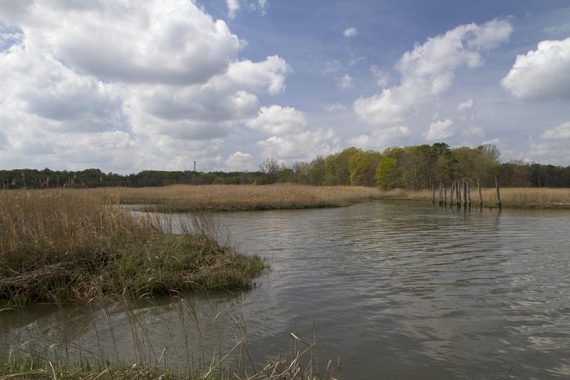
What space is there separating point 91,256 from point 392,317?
19.4ft

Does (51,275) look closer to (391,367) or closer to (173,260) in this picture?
(173,260)

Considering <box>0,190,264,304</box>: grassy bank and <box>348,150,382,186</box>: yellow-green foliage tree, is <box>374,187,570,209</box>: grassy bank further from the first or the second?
<box>348,150,382,186</box>: yellow-green foliage tree

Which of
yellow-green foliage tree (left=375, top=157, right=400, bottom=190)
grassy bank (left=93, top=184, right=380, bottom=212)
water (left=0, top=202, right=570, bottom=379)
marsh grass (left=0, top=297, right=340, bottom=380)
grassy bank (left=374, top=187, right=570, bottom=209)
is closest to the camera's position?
marsh grass (left=0, top=297, right=340, bottom=380)

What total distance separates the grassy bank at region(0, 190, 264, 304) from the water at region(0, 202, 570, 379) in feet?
1.96

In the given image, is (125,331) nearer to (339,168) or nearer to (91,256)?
(91,256)

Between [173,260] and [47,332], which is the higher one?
[173,260]

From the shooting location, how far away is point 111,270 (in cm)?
801

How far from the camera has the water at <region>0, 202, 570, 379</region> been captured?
5.07m

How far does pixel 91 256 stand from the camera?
8336 millimetres

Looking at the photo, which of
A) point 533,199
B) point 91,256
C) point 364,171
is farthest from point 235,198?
point 364,171

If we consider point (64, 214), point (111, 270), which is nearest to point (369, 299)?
point (111, 270)

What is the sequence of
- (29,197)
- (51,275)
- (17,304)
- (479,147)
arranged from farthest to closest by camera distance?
1. (479,147)
2. (29,197)
3. (51,275)
4. (17,304)

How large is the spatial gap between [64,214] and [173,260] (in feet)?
8.37

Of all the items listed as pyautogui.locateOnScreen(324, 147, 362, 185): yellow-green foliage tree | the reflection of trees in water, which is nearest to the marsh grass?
the reflection of trees in water
